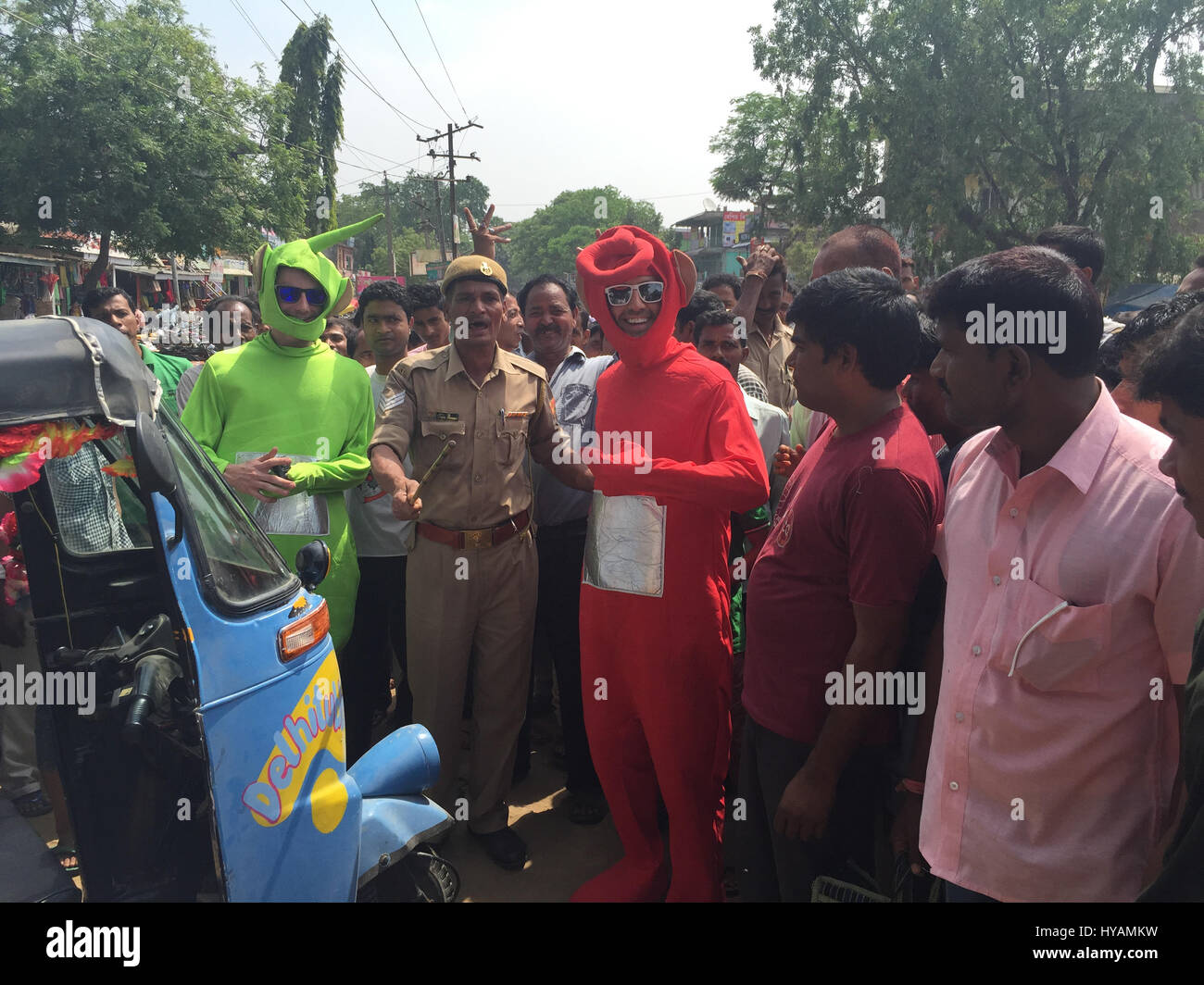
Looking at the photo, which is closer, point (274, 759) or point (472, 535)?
point (274, 759)

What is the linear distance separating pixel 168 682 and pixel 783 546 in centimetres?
164

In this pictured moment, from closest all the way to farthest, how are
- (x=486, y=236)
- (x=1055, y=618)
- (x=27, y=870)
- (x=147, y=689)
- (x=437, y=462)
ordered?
(x=1055, y=618)
(x=147, y=689)
(x=27, y=870)
(x=437, y=462)
(x=486, y=236)

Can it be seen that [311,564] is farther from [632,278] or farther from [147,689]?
[632,278]

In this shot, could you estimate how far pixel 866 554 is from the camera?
205 cm

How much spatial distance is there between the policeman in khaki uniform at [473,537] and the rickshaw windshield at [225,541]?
36.8 inches

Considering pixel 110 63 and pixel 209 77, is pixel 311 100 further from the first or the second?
pixel 110 63

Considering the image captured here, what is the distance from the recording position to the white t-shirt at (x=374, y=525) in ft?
13.1

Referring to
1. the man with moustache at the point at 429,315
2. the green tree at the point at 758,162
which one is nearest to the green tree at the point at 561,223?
the green tree at the point at 758,162

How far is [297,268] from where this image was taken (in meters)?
3.65

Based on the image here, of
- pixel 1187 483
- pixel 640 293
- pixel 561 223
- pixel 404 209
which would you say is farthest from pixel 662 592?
pixel 404 209

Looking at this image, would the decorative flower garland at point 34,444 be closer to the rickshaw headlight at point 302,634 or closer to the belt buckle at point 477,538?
the rickshaw headlight at point 302,634

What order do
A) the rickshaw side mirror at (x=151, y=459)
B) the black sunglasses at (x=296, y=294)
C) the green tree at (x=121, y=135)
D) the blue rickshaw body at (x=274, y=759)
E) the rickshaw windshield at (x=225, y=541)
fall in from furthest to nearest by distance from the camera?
the green tree at (x=121, y=135), the black sunglasses at (x=296, y=294), the rickshaw windshield at (x=225, y=541), the blue rickshaw body at (x=274, y=759), the rickshaw side mirror at (x=151, y=459)

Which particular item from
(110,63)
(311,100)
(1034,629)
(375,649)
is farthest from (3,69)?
(1034,629)

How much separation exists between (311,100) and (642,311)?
112 feet
